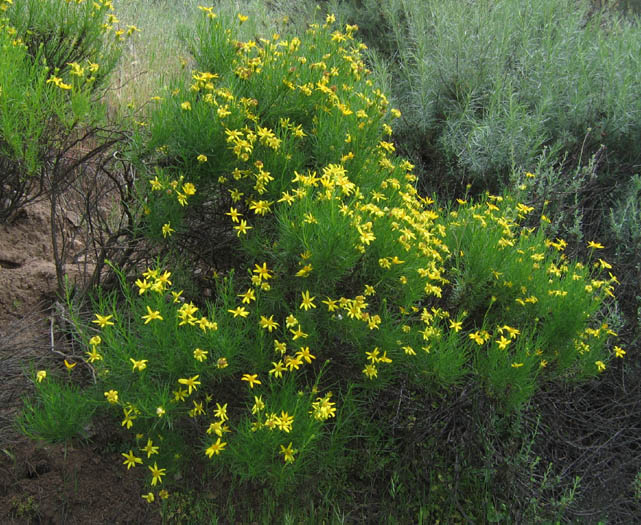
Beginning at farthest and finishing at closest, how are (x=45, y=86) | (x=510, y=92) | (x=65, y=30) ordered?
(x=510, y=92)
(x=65, y=30)
(x=45, y=86)

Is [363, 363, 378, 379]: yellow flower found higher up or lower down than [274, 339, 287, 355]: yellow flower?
lower down

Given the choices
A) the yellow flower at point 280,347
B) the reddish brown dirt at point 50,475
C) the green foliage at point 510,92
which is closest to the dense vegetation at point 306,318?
the yellow flower at point 280,347

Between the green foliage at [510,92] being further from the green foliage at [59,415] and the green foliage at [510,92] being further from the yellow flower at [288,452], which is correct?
the green foliage at [59,415]

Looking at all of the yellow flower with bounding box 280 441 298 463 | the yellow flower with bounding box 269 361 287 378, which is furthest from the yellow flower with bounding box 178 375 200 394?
the yellow flower with bounding box 280 441 298 463

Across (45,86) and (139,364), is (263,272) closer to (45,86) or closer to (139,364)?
(139,364)

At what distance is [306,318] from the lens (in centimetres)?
230

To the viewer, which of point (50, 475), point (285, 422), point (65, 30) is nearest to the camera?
point (285, 422)

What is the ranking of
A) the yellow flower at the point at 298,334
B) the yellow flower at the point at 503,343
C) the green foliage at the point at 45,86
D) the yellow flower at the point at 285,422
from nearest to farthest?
the yellow flower at the point at 285,422 < the yellow flower at the point at 298,334 < the yellow flower at the point at 503,343 < the green foliage at the point at 45,86

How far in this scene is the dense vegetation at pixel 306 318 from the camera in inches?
87.3

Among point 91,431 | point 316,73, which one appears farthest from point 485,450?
point 316,73

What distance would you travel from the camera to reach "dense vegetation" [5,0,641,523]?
222cm

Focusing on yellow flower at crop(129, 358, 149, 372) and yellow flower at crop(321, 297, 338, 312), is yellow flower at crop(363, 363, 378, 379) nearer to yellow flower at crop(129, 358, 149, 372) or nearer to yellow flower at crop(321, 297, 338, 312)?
yellow flower at crop(321, 297, 338, 312)

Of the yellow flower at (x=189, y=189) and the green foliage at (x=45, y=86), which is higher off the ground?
the green foliage at (x=45, y=86)

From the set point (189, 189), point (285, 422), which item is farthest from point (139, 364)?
point (189, 189)
